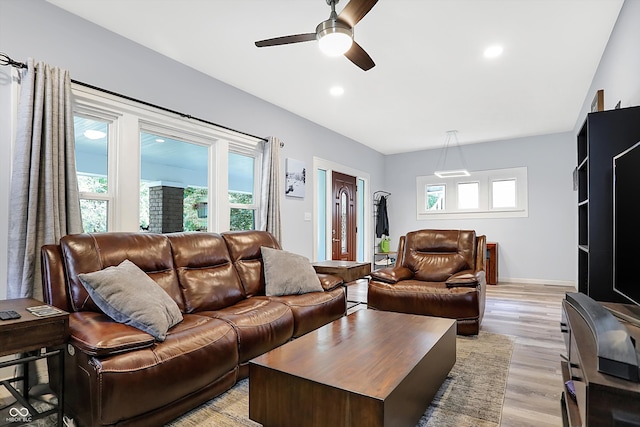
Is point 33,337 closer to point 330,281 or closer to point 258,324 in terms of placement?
point 258,324

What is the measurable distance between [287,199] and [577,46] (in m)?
3.46

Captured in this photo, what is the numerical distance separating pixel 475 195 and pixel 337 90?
4.16 m

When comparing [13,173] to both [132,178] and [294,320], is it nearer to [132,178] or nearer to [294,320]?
[132,178]

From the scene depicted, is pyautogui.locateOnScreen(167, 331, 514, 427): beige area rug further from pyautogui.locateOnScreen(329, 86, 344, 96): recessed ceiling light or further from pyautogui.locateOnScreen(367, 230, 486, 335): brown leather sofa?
pyautogui.locateOnScreen(329, 86, 344, 96): recessed ceiling light

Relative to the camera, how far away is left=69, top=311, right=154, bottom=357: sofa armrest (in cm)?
158

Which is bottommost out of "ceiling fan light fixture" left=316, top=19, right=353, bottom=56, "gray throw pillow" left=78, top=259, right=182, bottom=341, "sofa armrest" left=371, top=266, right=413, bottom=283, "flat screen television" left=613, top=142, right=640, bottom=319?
"sofa armrest" left=371, top=266, right=413, bottom=283

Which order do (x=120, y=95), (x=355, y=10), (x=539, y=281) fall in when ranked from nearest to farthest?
(x=355, y=10), (x=120, y=95), (x=539, y=281)

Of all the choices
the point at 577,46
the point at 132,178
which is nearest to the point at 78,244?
the point at 132,178

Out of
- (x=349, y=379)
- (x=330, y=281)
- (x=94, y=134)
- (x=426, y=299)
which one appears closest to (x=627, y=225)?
(x=349, y=379)

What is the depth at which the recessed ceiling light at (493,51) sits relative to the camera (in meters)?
3.07

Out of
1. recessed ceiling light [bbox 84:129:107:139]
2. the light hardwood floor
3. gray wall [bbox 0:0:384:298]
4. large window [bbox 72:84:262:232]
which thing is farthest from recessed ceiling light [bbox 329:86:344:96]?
the light hardwood floor

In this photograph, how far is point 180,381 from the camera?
1.76m

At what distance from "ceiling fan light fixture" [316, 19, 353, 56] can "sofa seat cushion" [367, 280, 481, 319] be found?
2291 millimetres

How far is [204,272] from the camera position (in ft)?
9.00
